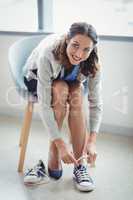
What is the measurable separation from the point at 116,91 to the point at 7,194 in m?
0.95

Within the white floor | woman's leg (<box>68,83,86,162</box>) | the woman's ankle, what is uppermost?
woman's leg (<box>68,83,86,162</box>)

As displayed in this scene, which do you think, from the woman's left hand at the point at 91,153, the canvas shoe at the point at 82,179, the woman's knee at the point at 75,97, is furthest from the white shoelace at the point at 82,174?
the woman's knee at the point at 75,97

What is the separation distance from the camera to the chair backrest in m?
1.57

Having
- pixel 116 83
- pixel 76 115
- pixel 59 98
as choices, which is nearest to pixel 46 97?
pixel 59 98

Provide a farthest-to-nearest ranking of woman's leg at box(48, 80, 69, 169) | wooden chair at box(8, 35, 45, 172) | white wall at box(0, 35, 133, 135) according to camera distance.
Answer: white wall at box(0, 35, 133, 135) → wooden chair at box(8, 35, 45, 172) → woman's leg at box(48, 80, 69, 169)

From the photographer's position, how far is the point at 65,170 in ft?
5.70

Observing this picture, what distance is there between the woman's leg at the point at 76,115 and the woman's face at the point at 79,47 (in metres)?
0.17

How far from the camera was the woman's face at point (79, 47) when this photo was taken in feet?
4.46

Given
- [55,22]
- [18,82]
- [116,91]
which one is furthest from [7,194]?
[55,22]

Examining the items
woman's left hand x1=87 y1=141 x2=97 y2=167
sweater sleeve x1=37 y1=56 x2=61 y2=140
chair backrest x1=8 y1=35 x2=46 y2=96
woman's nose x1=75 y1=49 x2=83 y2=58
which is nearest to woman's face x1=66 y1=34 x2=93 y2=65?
woman's nose x1=75 y1=49 x2=83 y2=58

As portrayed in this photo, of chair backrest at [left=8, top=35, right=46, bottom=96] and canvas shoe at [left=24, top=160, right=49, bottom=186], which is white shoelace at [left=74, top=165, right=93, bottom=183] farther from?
chair backrest at [left=8, top=35, right=46, bottom=96]

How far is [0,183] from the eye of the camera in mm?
1613

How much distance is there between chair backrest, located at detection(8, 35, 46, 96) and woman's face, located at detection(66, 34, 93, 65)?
312mm

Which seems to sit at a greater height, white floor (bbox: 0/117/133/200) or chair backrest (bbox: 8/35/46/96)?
chair backrest (bbox: 8/35/46/96)
